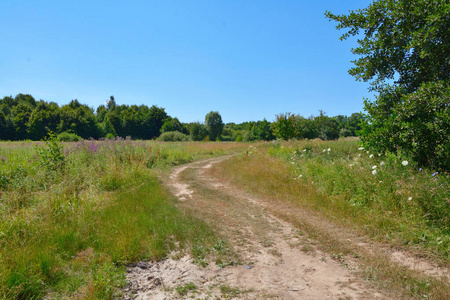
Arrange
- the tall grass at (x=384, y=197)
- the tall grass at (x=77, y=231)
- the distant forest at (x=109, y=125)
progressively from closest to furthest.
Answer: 1. the tall grass at (x=77, y=231)
2. the tall grass at (x=384, y=197)
3. the distant forest at (x=109, y=125)

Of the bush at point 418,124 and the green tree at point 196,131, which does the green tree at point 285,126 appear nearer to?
the bush at point 418,124

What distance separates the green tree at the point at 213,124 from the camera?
6000 cm

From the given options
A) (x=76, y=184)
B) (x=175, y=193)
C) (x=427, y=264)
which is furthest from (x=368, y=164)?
(x=76, y=184)

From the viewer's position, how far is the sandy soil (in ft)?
9.46

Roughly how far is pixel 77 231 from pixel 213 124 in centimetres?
5612

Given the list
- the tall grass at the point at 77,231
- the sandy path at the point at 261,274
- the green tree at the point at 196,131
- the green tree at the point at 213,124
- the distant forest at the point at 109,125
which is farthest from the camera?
the green tree at the point at 213,124

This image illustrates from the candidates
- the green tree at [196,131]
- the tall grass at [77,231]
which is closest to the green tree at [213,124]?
the green tree at [196,131]

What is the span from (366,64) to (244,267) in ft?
19.9

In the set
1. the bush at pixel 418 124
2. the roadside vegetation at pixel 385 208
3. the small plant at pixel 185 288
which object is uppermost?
the bush at pixel 418 124

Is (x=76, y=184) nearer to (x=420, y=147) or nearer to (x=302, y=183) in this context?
(x=302, y=183)

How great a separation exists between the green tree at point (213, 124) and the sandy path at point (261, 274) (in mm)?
55538

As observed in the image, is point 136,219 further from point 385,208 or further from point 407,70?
point 407,70

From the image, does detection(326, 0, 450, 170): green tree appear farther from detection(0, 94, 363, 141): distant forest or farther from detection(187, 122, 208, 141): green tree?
detection(187, 122, 208, 141): green tree

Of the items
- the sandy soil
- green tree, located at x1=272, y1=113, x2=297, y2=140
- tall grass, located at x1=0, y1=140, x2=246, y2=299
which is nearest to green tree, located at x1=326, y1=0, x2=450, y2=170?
the sandy soil
